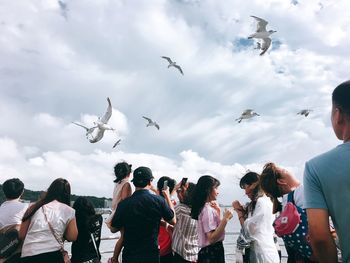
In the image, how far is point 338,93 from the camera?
2.04 metres

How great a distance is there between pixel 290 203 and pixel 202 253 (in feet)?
6.30

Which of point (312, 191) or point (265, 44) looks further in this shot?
point (265, 44)

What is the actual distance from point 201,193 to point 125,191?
933 millimetres

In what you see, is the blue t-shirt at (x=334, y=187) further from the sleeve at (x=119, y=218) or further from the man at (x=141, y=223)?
the sleeve at (x=119, y=218)

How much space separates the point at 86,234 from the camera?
15.2 feet

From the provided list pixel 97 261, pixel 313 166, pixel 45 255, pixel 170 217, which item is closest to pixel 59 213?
pixel 45 255

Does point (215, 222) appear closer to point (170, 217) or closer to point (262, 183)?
point (170, 217)

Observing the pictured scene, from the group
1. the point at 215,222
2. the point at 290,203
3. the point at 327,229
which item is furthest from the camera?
the point at 215,222

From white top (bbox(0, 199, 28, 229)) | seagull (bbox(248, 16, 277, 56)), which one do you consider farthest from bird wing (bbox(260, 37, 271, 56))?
white top (bbox(0, 199, 28, 229))

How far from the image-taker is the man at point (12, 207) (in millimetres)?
4500

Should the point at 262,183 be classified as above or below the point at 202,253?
above

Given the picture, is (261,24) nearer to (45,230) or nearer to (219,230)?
(219,230)

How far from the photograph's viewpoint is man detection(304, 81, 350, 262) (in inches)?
75.8

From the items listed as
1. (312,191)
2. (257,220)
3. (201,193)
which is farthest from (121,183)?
(312,191)
